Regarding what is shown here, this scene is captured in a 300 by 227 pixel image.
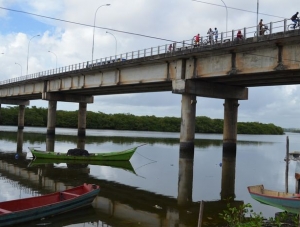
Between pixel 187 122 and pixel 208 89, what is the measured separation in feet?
14.8

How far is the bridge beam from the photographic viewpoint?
117ft

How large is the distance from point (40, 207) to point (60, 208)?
1.09m

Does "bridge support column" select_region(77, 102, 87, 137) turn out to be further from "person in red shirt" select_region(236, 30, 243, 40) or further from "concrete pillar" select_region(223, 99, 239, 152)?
"person in red shirt" select_region(236, 30, 243, 40)

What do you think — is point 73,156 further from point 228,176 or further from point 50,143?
point 50,143

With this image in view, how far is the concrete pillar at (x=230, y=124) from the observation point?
135 feet

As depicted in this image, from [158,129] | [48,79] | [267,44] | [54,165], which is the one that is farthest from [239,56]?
[158,129]

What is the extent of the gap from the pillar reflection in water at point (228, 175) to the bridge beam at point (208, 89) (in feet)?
21.0

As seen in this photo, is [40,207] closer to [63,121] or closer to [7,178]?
[7,178]

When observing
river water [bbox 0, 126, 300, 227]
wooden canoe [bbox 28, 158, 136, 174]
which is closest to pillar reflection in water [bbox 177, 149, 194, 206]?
river water [bbox 0, 126, 300, 227]

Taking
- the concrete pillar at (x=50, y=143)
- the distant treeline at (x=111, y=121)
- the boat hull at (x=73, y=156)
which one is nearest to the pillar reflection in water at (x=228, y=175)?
the boat hull at (x=73, y=156)

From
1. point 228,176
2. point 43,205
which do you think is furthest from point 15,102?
point 43,205

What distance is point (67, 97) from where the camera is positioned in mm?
63094

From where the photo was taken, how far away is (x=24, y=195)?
17.3 meters

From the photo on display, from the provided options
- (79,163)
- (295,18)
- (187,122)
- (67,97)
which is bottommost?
(79,163)
